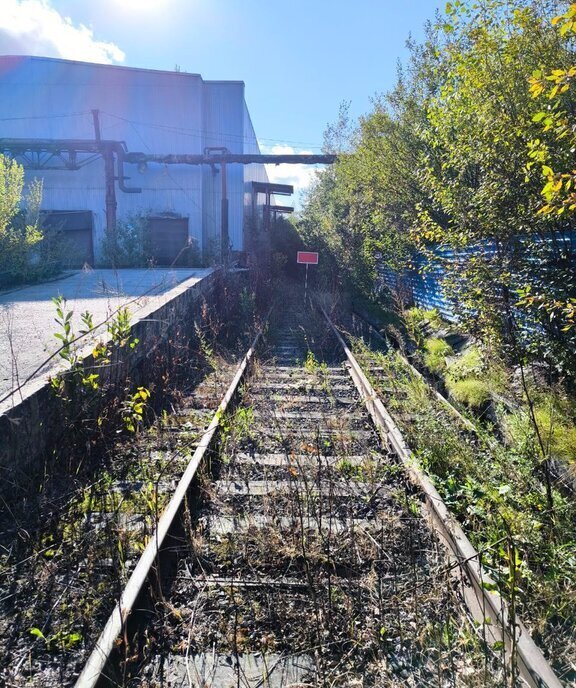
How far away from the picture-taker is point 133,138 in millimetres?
25422

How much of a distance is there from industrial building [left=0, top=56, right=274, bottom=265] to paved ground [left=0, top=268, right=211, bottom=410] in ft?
33.9

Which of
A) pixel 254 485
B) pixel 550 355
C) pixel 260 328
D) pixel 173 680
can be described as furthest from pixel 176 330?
pixel 173 680

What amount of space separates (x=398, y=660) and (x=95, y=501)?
2.46 m

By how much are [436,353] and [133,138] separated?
2205 cm

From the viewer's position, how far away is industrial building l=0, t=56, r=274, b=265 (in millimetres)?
24891

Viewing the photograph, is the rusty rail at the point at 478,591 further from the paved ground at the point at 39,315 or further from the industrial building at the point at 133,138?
the industrial building at the point at 133,138

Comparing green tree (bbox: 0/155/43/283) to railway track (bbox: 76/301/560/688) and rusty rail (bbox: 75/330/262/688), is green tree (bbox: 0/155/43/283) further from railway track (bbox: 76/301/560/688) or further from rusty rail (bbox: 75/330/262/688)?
rusty rail (bbox: 75/330/262/688)

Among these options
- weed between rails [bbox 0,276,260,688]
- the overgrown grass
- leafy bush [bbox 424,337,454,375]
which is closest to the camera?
weed between rails [bbox 0,276,260,688]

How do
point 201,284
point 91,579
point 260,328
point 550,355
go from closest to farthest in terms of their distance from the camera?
1. point 91,579
2. point 550,355
3. point 260,328
4. point 201,284

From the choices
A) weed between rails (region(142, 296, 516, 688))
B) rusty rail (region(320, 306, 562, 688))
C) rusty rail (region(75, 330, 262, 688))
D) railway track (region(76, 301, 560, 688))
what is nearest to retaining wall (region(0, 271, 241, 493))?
rusty rail (region(75, 330, 262, 688))

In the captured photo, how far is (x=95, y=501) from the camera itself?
3900 millimetres

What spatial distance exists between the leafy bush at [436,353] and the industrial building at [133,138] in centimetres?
1669

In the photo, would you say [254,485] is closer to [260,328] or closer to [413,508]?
[413,508]

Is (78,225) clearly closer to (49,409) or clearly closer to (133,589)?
(49,409)
